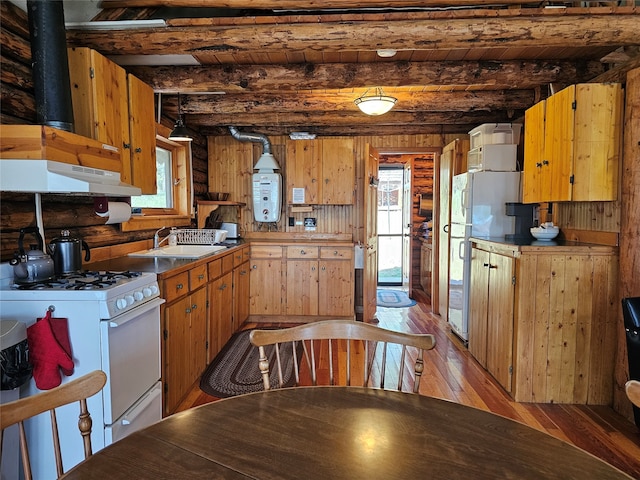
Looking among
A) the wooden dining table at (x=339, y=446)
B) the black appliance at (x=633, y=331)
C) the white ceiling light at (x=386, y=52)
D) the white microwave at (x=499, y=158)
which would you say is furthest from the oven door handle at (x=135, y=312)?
the white microwave at (x=499, y=158)

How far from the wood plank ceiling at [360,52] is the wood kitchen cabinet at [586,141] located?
0.29m

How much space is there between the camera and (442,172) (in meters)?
4.82

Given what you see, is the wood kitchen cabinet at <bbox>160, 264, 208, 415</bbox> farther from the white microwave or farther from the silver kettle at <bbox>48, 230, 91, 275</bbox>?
the white microwave

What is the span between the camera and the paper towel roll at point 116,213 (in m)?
2.55

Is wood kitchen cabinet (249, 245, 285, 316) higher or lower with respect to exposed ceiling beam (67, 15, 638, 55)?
lower

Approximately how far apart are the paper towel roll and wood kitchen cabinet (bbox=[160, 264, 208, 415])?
2.02 ft

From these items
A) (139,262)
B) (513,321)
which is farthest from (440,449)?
(139,262)

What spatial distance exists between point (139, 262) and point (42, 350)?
1.07 metres

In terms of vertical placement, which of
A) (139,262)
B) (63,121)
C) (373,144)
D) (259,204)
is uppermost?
(373,144)

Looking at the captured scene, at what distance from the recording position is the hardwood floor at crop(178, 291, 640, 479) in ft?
7.08

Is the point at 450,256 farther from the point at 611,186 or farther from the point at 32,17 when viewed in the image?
the point at 32,17

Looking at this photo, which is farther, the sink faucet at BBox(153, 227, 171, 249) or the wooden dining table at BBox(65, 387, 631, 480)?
the sink faucet at BBox(153, 227, 171, 249)

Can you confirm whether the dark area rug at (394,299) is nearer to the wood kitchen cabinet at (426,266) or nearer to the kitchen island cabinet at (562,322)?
the wood kitchen cabinet at (426,266)

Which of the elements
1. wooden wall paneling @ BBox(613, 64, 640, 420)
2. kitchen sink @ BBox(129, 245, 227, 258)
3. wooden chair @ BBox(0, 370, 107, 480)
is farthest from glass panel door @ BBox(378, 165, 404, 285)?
wooden chair @ BBox(0, 370, 107, 480)
